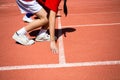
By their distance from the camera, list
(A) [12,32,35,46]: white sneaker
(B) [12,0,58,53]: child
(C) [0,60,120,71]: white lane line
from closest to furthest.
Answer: (C) [0,60,120,71]: white lane line, (B) [12,0,58,53]: child, (A) [12,32,35,46]: white sneaker

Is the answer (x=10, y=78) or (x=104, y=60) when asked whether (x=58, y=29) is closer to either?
(x=104, y=60)

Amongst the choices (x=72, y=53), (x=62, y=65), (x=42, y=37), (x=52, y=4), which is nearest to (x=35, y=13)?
(x=52, y=4)

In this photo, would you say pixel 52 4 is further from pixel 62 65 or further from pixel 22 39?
pixel 62 65

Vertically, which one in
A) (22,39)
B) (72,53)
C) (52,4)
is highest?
(52,4)

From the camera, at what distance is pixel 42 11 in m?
5.65

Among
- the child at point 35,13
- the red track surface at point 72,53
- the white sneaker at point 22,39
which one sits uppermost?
the child at point 35,13

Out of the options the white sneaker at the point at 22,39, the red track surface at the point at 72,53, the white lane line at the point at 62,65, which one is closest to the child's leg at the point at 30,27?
the white sneaker at the point at 22,39

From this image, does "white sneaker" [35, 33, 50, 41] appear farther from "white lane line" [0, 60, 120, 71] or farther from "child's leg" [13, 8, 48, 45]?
"white lane line" [0, 60, 120, 71]

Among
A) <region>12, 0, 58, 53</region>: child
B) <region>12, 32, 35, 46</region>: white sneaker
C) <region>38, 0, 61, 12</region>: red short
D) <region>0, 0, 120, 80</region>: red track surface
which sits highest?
<region>38, 0, 61, 12</region>: red short

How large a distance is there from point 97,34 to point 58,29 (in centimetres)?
127

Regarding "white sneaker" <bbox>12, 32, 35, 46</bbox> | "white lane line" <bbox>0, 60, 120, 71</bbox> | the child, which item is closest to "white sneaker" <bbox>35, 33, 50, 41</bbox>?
"white sneaker" <bbox>12, 32, 35, 46</bbox>

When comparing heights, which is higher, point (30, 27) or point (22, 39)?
point (30, 27)

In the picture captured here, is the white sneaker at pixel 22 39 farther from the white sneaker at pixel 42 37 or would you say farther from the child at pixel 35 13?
the white sneaker at pixel 42 37

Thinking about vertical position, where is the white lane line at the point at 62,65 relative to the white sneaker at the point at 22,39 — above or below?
below
